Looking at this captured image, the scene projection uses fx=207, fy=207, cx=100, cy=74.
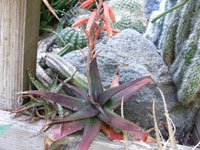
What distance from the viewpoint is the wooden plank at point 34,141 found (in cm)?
65

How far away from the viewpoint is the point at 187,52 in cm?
88

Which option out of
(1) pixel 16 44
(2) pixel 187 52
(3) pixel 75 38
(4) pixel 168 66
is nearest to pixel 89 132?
(1) pixel 16 44

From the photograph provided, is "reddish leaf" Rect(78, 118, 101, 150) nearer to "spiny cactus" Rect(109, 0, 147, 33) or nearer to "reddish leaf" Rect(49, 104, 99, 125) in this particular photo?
"reddish leaf" Rect(49, 104, 99, 125)

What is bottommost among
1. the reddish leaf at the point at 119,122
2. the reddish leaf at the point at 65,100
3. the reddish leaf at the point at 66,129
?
the reddish leaf at the point at 119,122

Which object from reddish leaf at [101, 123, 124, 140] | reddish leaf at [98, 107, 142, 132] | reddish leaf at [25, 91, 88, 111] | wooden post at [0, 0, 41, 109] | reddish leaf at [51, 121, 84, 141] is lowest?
reddish leaf at [101, 123, 124, 140]

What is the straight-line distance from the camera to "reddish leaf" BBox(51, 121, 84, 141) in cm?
62

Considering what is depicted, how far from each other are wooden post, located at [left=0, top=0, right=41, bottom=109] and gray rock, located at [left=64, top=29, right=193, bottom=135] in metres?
0.26

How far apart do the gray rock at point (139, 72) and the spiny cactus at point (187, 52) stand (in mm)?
63

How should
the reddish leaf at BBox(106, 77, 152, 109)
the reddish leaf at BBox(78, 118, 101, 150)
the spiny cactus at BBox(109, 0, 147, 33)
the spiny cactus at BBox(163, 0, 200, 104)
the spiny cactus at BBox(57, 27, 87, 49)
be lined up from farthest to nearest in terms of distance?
the spiny cactus at BBox(109, 0, 147, 33), the spiny cactus at BBox(57, 27, 87, 49), the spiny cactus at BBox(163, 0, 200, 104), the reddish leaf at BBox(106, 77, 152, 109), the reddish leaf at BBox(78, 118, 101, 150)

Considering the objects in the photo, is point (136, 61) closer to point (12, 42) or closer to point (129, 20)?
point (12, 42)

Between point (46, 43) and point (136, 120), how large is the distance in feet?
3.96

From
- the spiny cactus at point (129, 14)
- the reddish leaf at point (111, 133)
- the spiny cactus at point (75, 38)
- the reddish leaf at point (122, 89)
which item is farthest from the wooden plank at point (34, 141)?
the spiny cactus at point (129, 14)

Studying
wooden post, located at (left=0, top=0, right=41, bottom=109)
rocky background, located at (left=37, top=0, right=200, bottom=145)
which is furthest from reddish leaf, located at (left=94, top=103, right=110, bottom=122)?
wooden post, located at (left=0, top=0, right=41, bottom=109)

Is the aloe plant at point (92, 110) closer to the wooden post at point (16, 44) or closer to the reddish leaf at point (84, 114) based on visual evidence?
the reddish leaf at point (84, 114)
